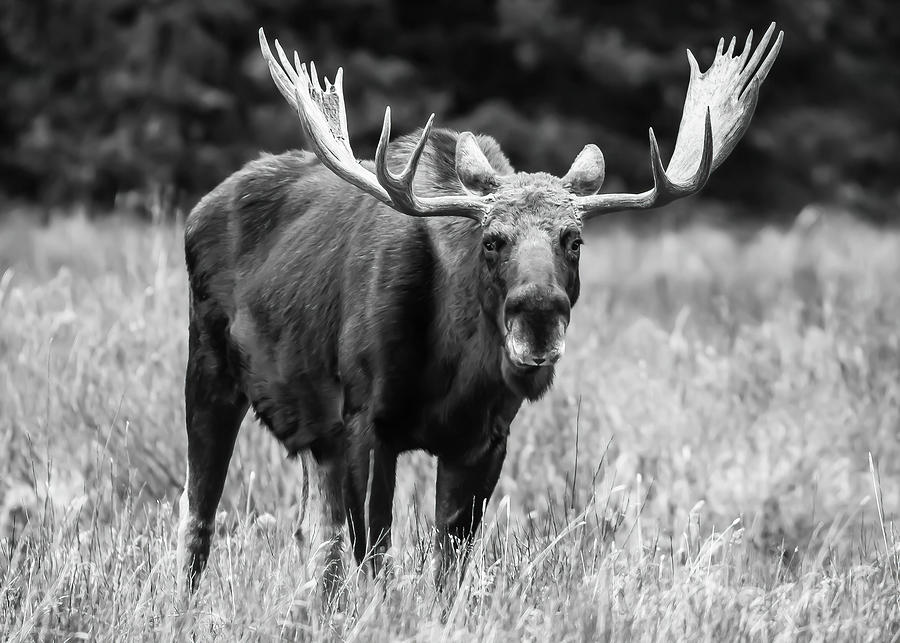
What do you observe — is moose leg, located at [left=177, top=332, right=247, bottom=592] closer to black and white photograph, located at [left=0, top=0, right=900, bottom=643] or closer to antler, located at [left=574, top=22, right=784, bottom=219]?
black and white photograph, located at [left=0, top=0, right=900, bottom=643]

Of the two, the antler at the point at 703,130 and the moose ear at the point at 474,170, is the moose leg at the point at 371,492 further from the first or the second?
the antler at the point at 703,130

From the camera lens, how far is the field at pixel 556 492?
13.0 feet

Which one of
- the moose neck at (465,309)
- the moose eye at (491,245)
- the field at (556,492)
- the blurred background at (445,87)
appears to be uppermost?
the blurred background at (445,87)

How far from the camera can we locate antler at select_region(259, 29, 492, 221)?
14.2ft

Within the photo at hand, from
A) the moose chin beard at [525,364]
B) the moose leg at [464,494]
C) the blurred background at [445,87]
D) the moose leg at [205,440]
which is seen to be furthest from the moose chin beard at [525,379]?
the blurred background at [445,87]

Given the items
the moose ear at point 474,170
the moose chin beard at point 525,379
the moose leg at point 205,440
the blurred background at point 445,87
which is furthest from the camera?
the blurred background at point 445,87

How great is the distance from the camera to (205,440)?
5.35m

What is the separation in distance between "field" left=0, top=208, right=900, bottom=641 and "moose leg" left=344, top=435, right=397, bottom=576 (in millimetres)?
136

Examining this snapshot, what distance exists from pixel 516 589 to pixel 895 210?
754 inches

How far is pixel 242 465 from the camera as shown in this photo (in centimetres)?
596

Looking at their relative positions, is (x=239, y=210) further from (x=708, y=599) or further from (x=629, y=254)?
(x=629, y=254)

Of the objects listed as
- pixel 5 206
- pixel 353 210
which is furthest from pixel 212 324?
pixel 5 206

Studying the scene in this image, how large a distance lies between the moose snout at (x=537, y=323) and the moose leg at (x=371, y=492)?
0.70m

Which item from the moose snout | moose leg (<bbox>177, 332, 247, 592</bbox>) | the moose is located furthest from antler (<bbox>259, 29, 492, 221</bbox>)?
moose leg (<bbox>177, 332, 247, 592</bbox>)
